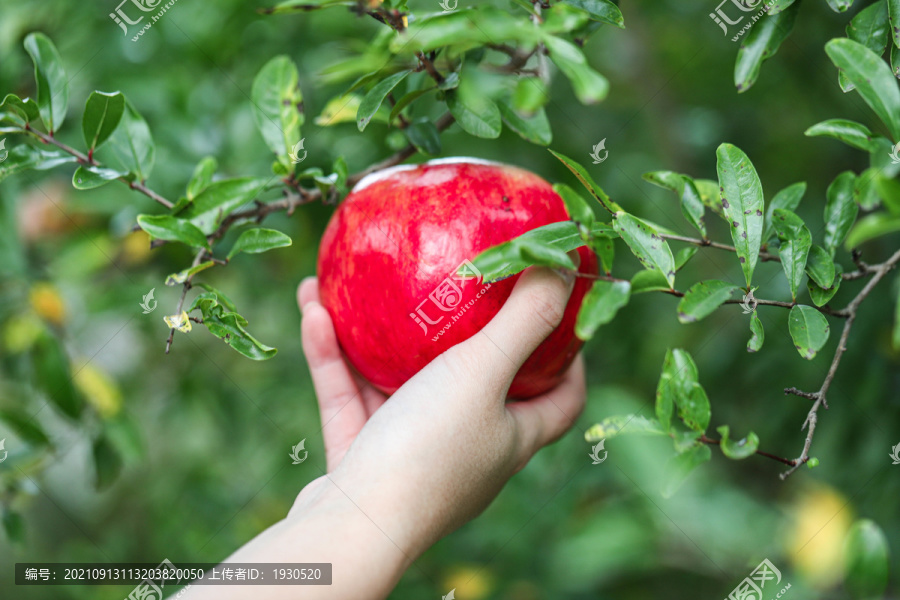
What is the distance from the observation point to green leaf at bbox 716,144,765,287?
638mm

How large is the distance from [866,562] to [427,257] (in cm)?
53

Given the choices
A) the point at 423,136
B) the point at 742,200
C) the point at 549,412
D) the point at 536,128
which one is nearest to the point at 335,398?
the point at 549,412

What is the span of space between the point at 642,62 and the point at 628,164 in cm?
32

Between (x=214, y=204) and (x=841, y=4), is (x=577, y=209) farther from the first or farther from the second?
(x=214, y=204)

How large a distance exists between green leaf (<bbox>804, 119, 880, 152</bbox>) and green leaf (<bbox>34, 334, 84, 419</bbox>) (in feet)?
4.25

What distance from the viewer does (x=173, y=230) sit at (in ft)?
2.49

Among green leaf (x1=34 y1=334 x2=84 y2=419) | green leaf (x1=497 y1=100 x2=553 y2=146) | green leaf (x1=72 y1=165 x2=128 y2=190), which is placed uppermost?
green leaf (x1=497 y1=100 x2=553 y2=146)

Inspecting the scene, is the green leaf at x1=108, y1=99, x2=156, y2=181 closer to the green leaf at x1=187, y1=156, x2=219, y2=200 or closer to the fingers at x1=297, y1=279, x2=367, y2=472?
the green leaf at x1=187, y1=156, x2=219, y2=200

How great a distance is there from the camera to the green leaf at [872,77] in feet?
1.77

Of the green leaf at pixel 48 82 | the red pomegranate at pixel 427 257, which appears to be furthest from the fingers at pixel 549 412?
the green leaf at pixel 48 82

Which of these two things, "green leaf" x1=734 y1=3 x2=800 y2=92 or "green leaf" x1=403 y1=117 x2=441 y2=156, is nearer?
"green leaf" x1=734 y1=3 x2=800 y2=92

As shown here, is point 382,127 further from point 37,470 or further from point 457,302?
point 37,470

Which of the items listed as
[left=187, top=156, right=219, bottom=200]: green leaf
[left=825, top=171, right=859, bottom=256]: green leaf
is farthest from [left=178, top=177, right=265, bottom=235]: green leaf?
[left=825, top=171, right=859, bottom=256]: green leaf

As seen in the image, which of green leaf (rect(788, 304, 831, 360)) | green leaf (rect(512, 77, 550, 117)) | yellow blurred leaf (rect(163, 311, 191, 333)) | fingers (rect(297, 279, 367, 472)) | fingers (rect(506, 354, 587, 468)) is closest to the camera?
green leaf (rect(512, 77, 550, 117))
